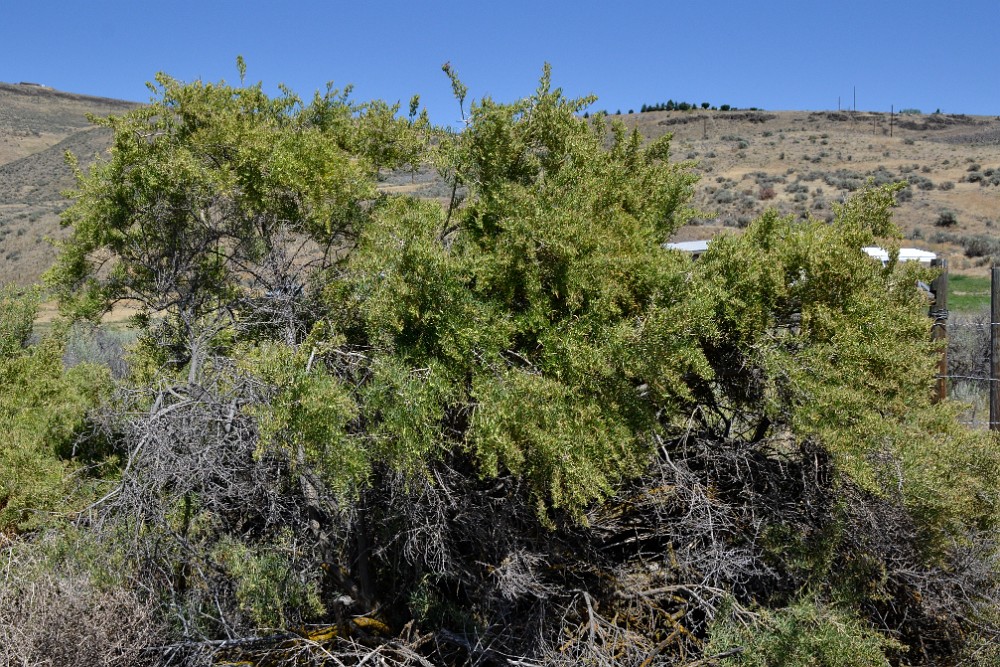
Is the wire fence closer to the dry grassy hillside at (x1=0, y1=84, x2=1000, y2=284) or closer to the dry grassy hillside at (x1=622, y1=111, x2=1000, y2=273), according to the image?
the dry grassy hillside at (x1=0, y1=84, x2=1000, y2=284)

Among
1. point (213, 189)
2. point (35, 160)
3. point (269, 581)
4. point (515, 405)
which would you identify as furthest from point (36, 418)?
point (35, 160)

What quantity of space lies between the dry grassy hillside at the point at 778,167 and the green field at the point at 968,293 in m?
1.84

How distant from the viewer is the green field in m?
17.3

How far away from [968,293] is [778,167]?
991 inches

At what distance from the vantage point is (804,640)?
520cm

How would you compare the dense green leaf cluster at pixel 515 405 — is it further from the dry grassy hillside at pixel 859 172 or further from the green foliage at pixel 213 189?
the dry grassy hillside at pixel 859 172

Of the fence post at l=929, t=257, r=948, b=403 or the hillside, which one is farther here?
the hillside

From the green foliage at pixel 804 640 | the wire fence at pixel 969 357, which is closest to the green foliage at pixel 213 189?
the green foliage at pixel 804 640

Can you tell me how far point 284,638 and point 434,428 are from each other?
2.22 m

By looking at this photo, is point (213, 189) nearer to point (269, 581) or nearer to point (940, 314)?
point (269, 581)

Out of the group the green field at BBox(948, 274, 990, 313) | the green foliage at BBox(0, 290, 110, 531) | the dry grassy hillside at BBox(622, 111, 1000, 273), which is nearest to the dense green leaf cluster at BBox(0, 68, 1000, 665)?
the green foliage at BBox(0, 290, 110, 531)

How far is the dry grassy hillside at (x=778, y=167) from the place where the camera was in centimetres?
3125

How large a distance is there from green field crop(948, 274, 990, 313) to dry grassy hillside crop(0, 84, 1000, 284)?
1.84 meters

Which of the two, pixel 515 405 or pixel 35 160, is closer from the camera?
pixel 515 405
